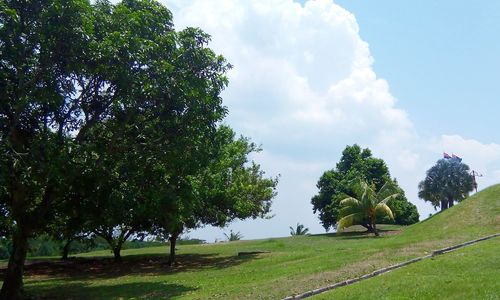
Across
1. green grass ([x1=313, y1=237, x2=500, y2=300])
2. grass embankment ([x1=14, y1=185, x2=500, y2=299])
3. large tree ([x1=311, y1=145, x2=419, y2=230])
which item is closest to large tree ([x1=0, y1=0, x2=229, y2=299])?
grass embankment ([x1=14, y1=185, x2=500, y2=299])

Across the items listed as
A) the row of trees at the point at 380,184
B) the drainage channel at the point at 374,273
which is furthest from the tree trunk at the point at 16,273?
the row of trees at the point at 380,184

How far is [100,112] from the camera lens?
19.3 m

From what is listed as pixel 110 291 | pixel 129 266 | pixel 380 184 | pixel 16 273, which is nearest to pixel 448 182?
pixel 380 184

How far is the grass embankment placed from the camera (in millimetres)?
17922

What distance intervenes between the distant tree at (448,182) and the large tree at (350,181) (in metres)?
3.14

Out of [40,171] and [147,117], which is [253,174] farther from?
[40,171]

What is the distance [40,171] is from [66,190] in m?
3.92

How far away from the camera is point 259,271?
73.5ft

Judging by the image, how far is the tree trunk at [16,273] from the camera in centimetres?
1942

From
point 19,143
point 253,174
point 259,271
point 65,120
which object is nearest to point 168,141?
point 65,120

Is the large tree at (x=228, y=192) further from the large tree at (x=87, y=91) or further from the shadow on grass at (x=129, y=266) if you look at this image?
the large tree at (x=87, y=91)

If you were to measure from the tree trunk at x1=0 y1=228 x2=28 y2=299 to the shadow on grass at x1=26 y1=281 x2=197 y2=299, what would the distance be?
3.71 feet

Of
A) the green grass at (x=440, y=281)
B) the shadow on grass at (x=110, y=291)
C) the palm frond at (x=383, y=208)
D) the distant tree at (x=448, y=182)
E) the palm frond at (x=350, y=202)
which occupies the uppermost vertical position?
the distant tree at (x=448, y=182)

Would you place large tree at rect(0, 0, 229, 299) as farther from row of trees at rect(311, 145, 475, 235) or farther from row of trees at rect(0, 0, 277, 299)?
row of trees at rect(311, 145, 475, 235)
